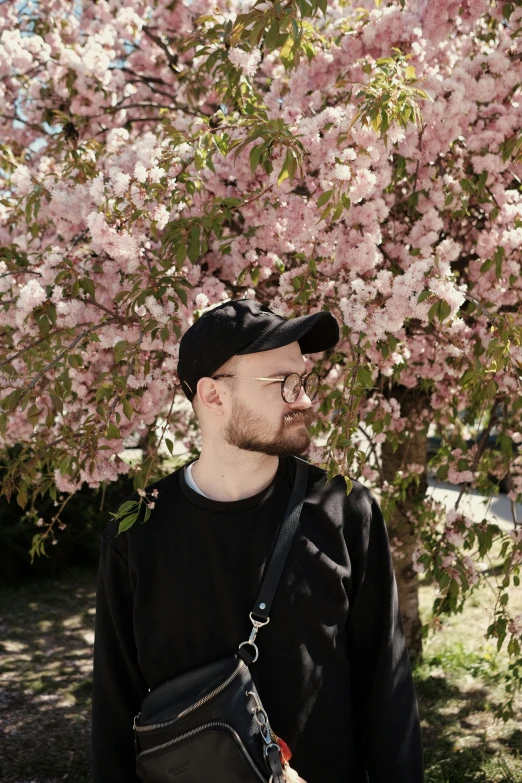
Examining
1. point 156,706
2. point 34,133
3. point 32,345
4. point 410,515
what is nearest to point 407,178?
point 32,345

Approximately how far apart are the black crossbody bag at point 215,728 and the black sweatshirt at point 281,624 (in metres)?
0.07

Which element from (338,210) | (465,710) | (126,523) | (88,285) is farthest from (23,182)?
(465,710)

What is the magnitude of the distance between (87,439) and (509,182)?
2.11 metres

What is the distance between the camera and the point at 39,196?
311cm

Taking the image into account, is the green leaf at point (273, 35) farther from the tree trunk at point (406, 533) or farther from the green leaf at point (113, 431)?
the tree trunk at point (406, 533)

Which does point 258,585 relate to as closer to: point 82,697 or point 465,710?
point 465,710

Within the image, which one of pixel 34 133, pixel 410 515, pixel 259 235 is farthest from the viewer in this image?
pixel 34 133

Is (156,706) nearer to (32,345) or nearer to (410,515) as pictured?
(32,345)

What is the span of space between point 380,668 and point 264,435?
1.85ft

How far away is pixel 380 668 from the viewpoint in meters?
1.76

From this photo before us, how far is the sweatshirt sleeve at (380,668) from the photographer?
175 centimetres

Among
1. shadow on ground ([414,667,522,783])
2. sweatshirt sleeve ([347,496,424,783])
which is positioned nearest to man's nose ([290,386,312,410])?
sweatshirt sleeve ([347,496,424,783])

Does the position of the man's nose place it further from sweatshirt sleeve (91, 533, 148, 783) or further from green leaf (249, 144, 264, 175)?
green leaf (249, 144, 264, 175)

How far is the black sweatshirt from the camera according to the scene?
1703mm
